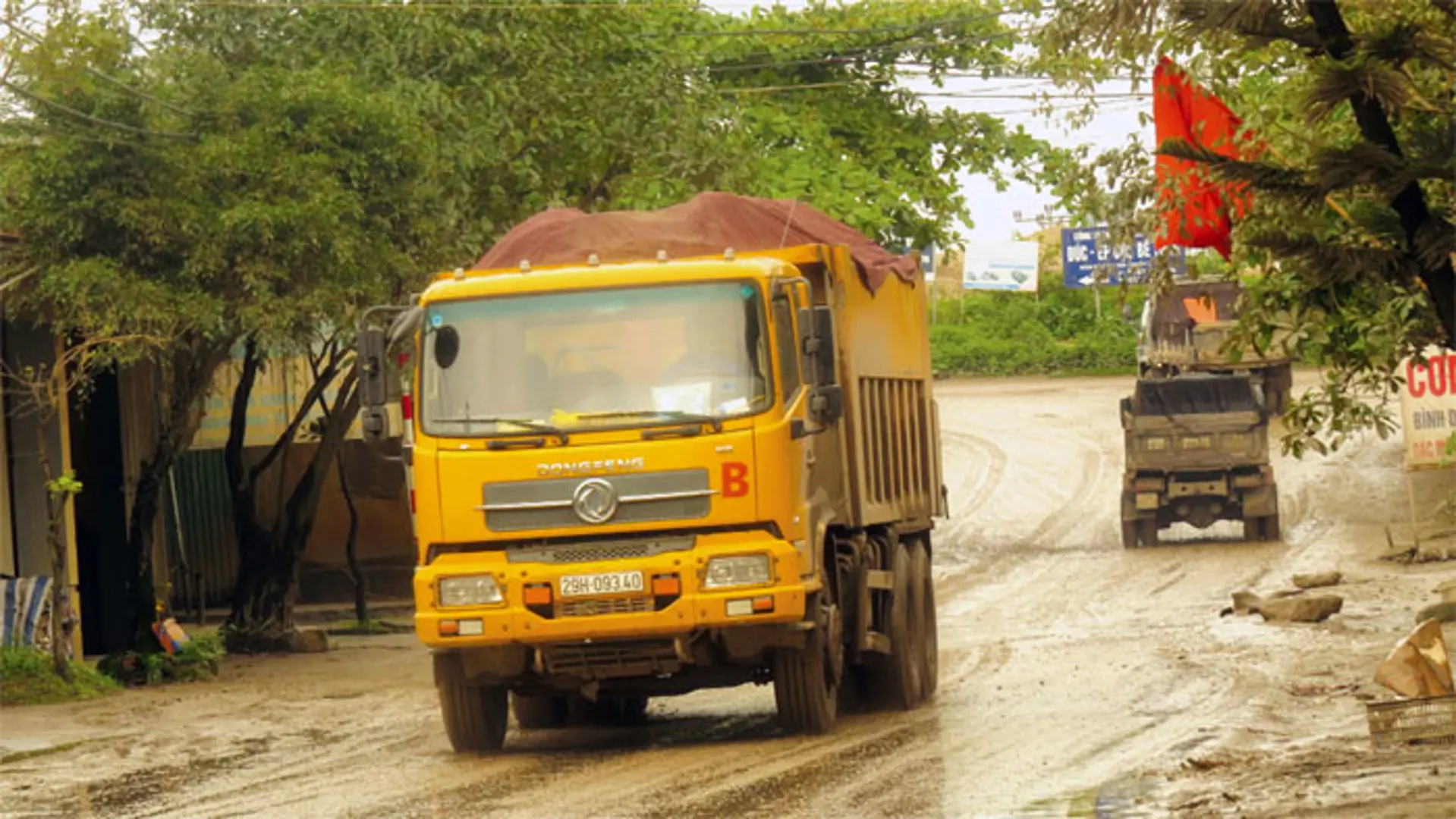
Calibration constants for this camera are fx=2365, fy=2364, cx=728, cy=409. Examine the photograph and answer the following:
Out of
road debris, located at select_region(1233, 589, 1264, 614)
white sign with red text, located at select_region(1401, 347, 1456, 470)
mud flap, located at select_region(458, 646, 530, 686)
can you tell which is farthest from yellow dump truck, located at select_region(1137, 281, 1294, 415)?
mud flap, located at select_region(458, 646, 530, 686)

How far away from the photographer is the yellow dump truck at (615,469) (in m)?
13.4

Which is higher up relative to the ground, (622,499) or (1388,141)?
(1388,141)

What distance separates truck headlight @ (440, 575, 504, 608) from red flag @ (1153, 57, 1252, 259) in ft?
14.1

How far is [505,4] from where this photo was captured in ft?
77.2

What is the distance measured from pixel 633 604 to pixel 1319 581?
44.7 feet

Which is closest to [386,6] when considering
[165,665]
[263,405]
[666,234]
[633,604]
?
[165,665]

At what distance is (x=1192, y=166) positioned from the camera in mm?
10969

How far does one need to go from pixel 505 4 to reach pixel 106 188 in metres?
5.52

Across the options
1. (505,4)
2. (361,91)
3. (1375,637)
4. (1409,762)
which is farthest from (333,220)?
(1409,762)

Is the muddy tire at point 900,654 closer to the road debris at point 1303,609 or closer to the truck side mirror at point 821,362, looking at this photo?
the truck side mirror at point 821,362

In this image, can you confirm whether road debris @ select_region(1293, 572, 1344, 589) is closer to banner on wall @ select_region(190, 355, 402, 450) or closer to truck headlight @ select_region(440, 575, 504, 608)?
banner on wall @ select_region(190, 355, 402, 450)

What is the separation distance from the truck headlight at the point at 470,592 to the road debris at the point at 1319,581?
1394 cm

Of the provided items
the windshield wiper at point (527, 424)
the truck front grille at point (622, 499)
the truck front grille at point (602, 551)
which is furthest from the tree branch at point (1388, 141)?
the windshield wiper at point (527, 424)

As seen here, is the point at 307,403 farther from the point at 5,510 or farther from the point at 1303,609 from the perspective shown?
the point at 1303,609
